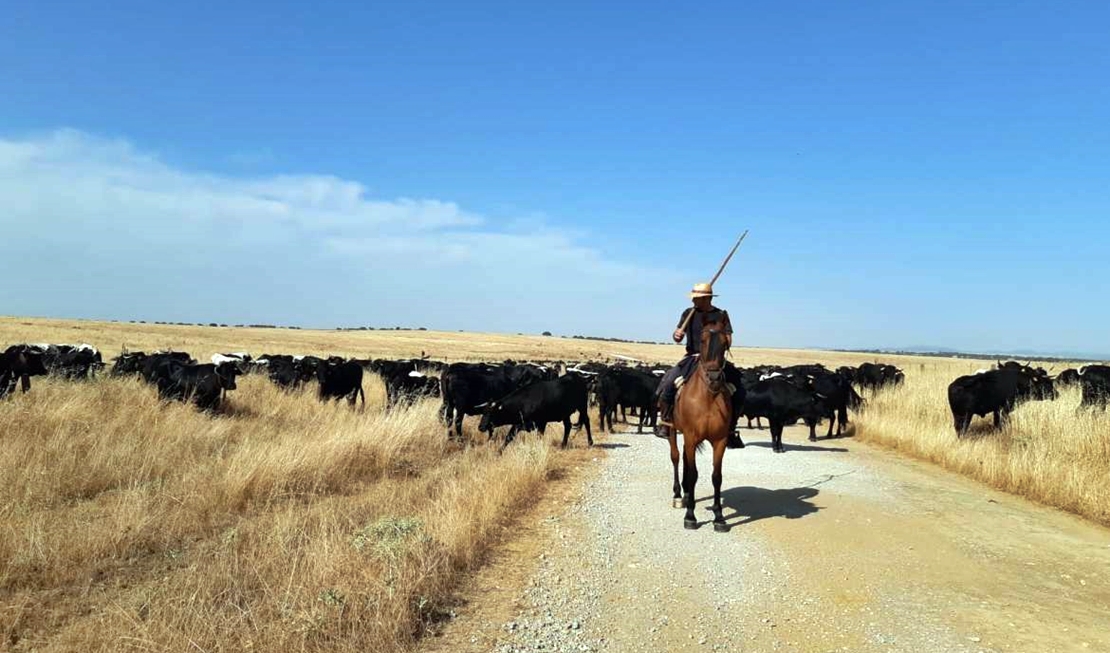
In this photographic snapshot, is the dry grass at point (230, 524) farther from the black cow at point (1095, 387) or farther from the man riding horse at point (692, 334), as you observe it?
the black cow at point (1095, 387)

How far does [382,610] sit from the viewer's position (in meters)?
5.08

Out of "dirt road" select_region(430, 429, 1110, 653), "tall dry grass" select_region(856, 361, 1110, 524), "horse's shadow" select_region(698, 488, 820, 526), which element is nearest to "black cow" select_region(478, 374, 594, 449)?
"dirt road" select_region(430, 429, 1110, 653)

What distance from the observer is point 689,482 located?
8.41 metres

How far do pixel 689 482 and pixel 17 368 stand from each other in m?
15.5

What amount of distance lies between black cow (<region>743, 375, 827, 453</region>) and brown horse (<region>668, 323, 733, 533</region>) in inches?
296

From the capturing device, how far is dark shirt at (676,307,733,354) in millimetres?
8539

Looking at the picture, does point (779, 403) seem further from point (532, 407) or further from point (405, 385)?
point (405, 385)

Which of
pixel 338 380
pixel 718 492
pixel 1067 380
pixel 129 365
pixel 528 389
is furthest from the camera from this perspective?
pixel 1067 380

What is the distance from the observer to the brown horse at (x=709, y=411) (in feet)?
27.1

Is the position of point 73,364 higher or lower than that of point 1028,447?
higher

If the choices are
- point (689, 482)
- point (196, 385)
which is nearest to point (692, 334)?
point (689, 482)

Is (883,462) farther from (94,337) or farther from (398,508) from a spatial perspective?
(94,337)

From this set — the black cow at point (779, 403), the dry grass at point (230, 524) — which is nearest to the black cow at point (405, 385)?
the dry grass at point (230, 524)

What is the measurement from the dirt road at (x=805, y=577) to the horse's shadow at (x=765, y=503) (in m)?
0.04
